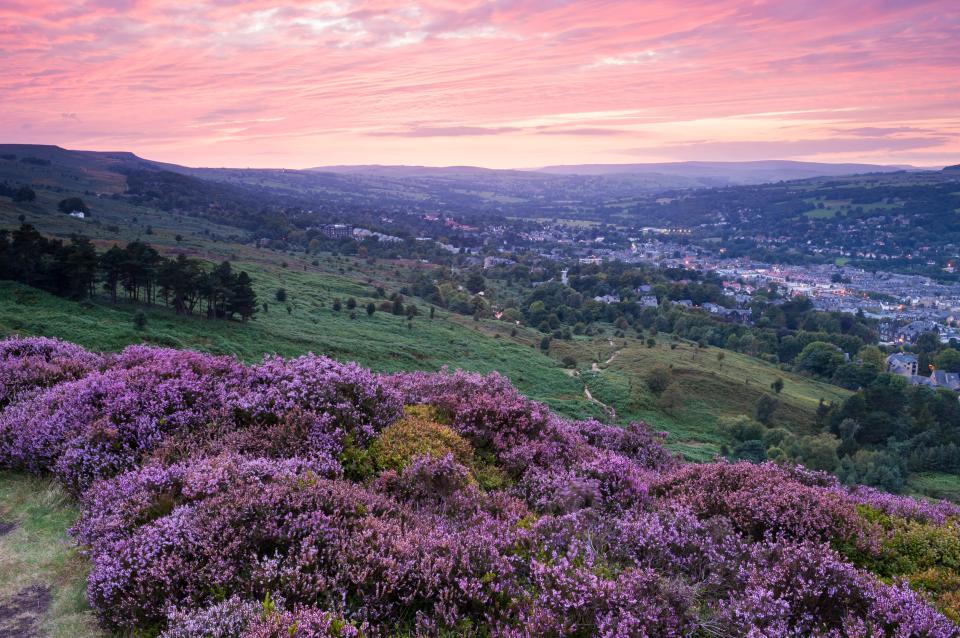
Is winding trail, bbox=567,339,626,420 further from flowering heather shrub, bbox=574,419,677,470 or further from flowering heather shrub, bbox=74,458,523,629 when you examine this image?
flowering heather shrub, bbox=74,458,523,629

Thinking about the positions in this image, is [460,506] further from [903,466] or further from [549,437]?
[903,466]

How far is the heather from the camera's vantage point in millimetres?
4848

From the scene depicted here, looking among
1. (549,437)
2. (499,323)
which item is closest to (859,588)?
(549,437)

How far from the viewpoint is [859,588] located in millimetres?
5312

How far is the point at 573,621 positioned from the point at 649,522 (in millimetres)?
2390

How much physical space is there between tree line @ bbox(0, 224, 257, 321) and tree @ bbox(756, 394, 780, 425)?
170 ft

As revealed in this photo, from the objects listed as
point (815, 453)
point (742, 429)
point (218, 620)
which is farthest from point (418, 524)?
point (815, 453)

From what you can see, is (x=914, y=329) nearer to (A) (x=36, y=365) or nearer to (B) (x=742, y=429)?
(B) (x=742, y=429)

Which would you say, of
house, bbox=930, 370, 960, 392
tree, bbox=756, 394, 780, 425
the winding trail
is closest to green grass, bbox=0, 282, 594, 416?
the winding trail

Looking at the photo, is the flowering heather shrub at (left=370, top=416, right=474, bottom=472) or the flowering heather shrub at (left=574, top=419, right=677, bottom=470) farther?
the flowering heather shrub at (left=574, top=419, right=677, bottom=470)

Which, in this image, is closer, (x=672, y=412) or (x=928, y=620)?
(x=928, y=620)

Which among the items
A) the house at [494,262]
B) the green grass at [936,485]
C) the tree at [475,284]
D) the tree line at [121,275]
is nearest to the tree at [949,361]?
the green grass at [936,485]

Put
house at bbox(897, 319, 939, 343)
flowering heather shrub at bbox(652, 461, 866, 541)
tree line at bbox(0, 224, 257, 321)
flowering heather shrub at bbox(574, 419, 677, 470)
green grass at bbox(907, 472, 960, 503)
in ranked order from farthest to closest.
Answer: house at bbox(897, 319, 939, 343)
green grass at bbox(907, 472, 960, 503)
tree line at bbox(0, 224, 257, 321)
flowering heather shrub at bbox(574, 419, 677, 470)
flowering heather shrub at bbox(652, 461, 866, 541)

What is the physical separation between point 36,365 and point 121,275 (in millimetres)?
39222
